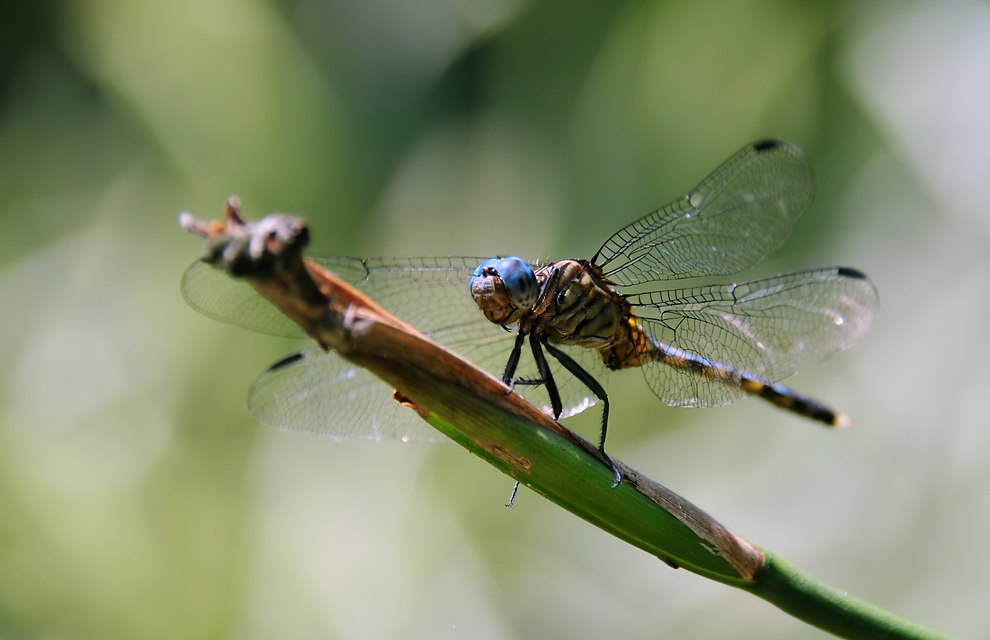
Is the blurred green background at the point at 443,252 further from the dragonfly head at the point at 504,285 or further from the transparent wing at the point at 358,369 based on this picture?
the dragonfly head at the point at 504,285

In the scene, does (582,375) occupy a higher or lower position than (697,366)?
higher

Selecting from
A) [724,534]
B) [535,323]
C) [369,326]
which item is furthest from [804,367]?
[369,326]

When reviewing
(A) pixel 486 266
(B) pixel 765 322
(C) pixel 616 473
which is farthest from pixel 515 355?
(C) pixel 616 473

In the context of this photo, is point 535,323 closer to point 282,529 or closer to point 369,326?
point 369,326

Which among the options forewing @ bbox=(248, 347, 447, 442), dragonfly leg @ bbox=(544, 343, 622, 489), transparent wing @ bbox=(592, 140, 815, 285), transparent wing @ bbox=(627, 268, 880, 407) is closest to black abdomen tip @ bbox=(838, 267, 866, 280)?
transparent wing @ bbox=(627, 268, 880, 407)

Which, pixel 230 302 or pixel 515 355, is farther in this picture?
pixel 515 355

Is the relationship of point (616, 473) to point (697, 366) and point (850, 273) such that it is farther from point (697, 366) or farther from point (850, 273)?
point (850, 273)

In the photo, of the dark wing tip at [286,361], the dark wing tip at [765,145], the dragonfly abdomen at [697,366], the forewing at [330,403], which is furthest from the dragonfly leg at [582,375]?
the dark wing tip at [765,145]
